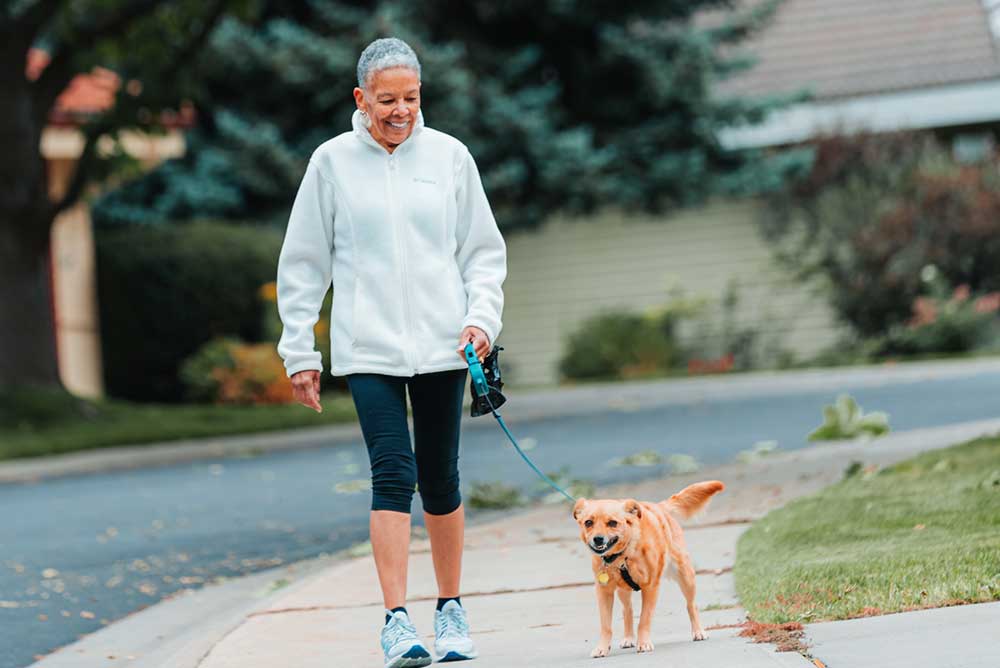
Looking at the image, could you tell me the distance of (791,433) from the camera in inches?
484

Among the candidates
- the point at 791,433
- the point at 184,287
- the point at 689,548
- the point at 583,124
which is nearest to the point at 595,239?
the point at 583,124

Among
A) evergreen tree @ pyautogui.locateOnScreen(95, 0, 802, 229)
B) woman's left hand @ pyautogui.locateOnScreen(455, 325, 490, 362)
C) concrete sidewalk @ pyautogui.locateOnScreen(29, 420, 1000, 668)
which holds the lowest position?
concrete sidewalk @ pyautogui.locateOnScreen(29, 420, 1000, 668)

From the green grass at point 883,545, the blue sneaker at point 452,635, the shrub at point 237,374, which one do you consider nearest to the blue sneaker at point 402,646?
the blue sneaker at point 452,635

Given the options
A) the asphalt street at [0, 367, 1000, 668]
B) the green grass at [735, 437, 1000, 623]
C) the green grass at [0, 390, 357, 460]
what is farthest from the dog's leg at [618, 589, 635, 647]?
the green grass at [0, 390, 357, 460]

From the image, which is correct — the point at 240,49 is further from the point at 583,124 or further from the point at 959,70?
the point at 959,70

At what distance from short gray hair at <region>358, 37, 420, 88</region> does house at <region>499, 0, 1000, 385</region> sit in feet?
55.6

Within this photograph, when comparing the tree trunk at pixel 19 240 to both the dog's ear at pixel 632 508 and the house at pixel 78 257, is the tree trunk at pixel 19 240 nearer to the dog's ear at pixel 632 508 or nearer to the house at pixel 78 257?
the house at pixel 78 257

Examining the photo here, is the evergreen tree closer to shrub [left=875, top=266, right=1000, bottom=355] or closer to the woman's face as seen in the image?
shrub [left=875, top=266, right=1000, bottom=355]

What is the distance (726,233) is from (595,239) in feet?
5.84

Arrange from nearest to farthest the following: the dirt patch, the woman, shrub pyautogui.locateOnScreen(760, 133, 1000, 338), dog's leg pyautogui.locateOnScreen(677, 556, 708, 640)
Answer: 1. the dirt patch
2. dog's leg pyautogui.locateOnScreen(677, 556, 708, 640)
3. the woman
4. shrub pyautogui.locateOnScreen(760, 133, 1000, 338)

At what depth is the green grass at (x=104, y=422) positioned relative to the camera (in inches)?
581

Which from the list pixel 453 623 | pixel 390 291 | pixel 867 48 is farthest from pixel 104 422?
pixel 867 48

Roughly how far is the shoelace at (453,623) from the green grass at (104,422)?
9.67 meters

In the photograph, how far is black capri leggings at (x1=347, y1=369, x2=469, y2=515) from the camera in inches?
203
